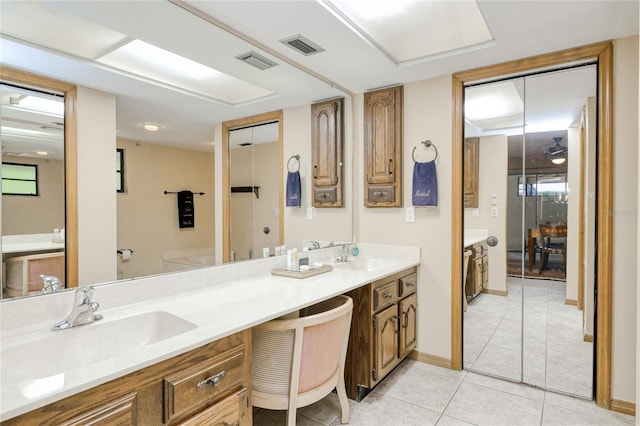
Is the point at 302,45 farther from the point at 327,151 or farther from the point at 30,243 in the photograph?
the point at 30,243

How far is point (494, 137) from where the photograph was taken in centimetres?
269

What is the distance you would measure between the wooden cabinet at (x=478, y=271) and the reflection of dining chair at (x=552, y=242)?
0.38m

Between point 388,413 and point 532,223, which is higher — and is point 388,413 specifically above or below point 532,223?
below

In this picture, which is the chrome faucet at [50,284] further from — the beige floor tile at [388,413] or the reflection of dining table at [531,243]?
the reflection of dining table at [531,243]

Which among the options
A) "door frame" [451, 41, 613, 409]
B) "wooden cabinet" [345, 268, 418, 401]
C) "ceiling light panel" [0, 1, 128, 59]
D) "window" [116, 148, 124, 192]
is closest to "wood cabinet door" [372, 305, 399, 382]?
"wooden cabinet" [345, 268, 418, 401]

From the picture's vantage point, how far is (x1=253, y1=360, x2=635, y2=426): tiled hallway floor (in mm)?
2025

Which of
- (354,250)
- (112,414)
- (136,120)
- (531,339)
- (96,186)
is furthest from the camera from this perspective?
(354,250)

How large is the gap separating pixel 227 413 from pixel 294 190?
163cm

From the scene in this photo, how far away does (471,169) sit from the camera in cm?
272

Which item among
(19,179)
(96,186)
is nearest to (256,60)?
(96,186)

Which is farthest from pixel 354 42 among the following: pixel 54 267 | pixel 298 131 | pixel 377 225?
pixel 54 267

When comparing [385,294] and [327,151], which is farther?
[327,151]

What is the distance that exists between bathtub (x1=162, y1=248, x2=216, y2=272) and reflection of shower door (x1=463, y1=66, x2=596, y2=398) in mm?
1984

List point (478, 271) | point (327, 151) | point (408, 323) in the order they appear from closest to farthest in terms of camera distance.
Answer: point (408, 323) < point (478, 271) < point (327, 151)
